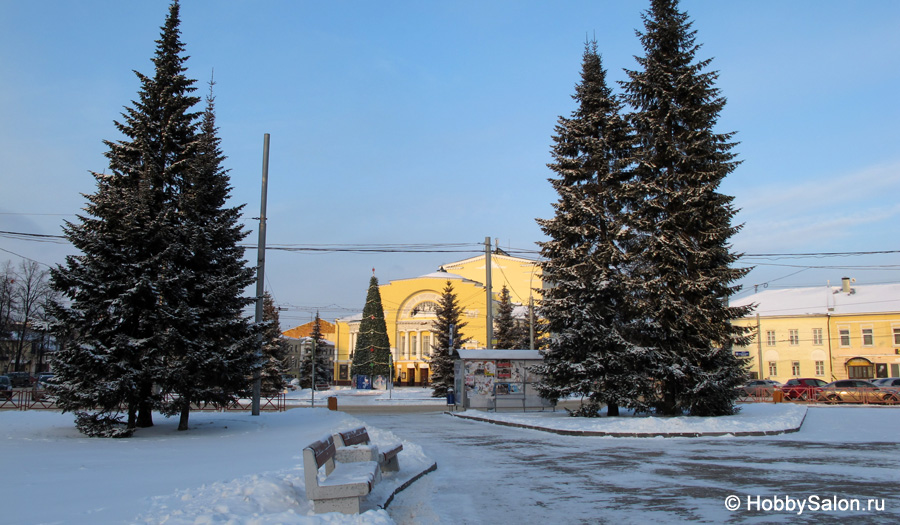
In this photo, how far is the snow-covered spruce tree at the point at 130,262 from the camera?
15117mm

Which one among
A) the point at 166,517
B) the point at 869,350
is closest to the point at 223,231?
the point at 166,517

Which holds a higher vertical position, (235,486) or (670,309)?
(670,309)

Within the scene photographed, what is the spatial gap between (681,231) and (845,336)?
42405 mm

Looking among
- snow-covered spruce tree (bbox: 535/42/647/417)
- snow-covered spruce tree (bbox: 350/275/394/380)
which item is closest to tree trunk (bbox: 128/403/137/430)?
snow-covered spruce tree (bbox: 535/42/647/417)

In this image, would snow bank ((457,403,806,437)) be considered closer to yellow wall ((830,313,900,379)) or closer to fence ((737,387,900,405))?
fence ((737,387,900,405))

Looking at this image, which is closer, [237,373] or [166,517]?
[166,517]

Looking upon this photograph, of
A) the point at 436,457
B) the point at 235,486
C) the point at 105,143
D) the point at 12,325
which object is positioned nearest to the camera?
the point at 235,486

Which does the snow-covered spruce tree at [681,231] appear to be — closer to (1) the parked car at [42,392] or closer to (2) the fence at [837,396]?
(2) the fence at [837,396]

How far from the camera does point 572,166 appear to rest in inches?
955

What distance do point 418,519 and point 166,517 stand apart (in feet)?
9.33

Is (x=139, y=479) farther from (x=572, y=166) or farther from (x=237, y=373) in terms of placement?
(x=572, y=166)

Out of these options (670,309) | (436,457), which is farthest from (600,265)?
(436,457)

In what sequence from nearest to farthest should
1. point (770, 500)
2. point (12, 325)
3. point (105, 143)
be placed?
point (770, 500), point (105, 143), point (12, 325)

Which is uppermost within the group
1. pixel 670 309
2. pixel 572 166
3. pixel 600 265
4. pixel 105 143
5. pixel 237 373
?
pixel 572 166
